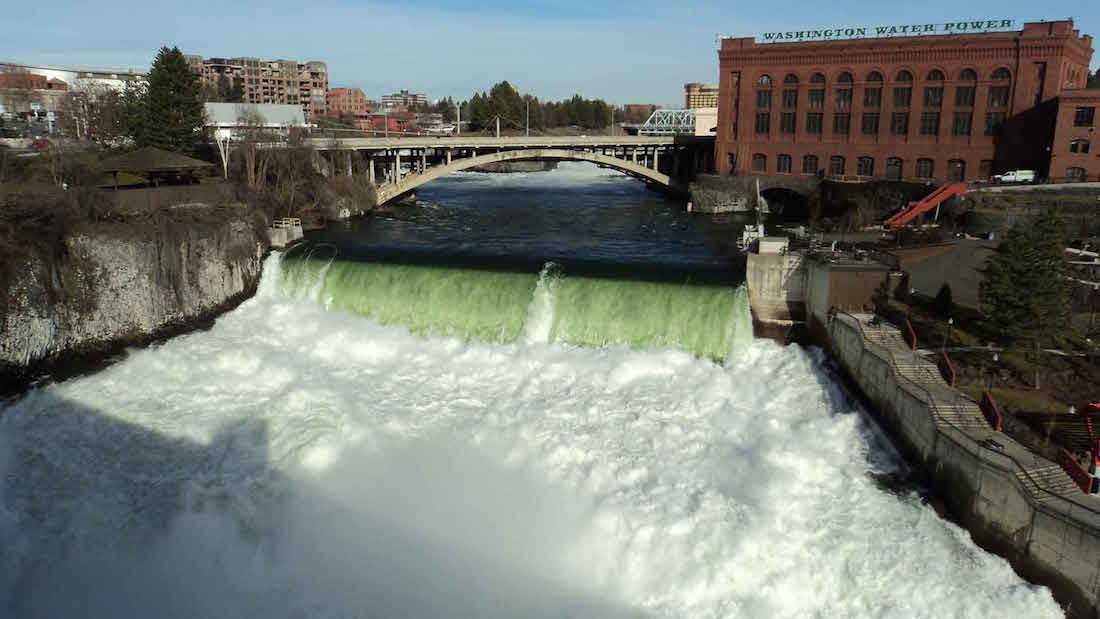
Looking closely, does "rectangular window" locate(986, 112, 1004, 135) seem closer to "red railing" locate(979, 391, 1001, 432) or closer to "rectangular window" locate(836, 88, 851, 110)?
"rectangular window" locate(836, 88, 851, 110)

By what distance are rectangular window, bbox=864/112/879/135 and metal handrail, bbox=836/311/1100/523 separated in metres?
35.0

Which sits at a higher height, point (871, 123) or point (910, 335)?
point (871, 123)

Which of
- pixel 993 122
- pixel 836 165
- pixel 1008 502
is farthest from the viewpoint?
pixel 836 165

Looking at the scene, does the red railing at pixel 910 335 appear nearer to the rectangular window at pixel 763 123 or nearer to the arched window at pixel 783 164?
the arched window at pixel 783 164

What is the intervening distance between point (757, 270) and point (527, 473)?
10.6 m

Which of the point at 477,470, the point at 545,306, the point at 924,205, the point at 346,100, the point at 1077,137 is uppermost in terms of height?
the point at 346,100

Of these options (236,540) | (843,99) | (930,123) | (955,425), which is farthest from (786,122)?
(236,540)

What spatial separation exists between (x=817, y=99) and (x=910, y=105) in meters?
6.19

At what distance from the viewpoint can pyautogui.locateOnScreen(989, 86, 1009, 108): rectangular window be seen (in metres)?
44.4

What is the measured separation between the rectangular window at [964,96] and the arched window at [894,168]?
4.74 metres

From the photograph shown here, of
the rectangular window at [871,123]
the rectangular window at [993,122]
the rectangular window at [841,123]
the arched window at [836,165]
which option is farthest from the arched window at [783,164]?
the rectangular window at [993,122]

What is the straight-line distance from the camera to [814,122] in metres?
51.4

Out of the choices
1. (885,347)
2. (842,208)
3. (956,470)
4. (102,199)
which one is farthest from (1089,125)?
(102,199)

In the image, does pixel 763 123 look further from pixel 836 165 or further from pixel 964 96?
pixel 964 96
